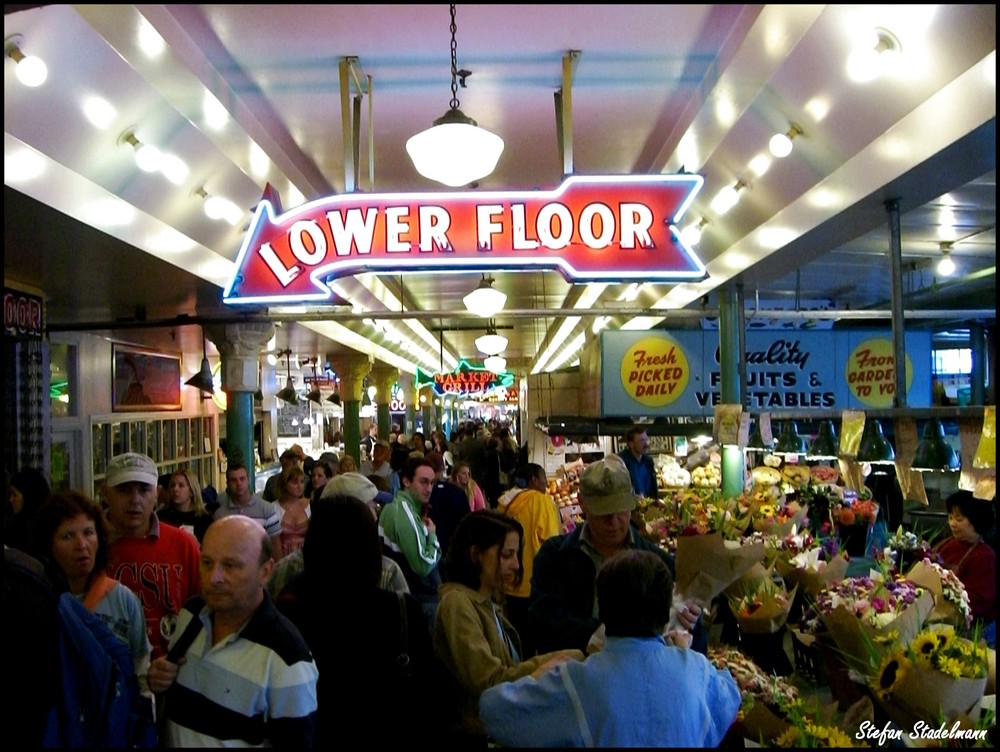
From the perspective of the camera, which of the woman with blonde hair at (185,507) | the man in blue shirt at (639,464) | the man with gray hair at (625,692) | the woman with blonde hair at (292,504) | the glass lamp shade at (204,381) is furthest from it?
the glass lamp shade at (204,381)

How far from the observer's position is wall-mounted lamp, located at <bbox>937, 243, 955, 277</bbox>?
8.51 meters

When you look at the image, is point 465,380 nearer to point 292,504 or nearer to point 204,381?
point 204,381

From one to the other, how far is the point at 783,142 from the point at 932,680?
3.30m

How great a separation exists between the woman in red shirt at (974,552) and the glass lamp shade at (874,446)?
1.54 ft

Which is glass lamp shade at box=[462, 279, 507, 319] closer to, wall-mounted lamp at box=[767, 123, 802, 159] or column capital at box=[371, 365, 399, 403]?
wall-mounted lamp at box=[767, 123, 802, 159]

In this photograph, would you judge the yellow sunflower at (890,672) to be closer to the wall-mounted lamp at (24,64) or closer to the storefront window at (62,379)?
the wall-mounted lamp at (24,64)

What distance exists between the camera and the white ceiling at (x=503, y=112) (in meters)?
3.88

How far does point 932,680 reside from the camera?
3.07m

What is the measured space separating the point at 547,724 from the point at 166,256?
4757 millimetres

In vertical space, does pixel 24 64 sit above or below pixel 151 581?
above

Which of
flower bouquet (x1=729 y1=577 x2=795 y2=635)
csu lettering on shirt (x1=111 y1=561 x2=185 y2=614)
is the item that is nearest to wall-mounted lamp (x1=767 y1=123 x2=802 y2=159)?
flower bouquet (x1=729 y1=577 x2=795 y2=635)

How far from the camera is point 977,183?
20.2ft

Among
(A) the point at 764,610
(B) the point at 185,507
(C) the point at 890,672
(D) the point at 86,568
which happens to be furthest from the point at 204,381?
(C) the point at 890,672

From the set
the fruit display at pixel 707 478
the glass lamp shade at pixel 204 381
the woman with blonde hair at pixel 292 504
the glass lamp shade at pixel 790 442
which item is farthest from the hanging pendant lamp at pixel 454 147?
the glass lamp shade at pixel 204 381
